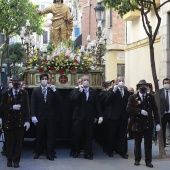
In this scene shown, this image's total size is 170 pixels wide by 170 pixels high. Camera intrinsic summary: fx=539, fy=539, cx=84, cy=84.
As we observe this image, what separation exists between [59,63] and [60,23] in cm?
223

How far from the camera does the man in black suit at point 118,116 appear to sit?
1275 cm

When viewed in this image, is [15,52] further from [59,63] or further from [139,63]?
[59,63]

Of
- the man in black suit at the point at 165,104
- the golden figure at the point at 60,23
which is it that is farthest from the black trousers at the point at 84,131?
the golden figure at the point at 60,23

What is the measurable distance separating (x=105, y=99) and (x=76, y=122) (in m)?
0.94

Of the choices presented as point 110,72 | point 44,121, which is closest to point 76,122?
point 44,121

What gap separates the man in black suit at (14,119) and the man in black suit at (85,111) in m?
1.64

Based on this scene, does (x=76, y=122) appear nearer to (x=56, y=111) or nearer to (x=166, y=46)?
(x=56, y=111)

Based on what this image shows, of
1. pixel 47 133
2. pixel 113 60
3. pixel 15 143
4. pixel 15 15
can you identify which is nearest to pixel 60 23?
pixel 47 133

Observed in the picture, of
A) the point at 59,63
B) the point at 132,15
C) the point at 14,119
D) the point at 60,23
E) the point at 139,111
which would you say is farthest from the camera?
the point at 132,15

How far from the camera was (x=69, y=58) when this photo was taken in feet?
46.2

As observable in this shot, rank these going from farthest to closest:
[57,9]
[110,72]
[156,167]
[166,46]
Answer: [110,72] → [166,46] → [57,9] → [156,167]

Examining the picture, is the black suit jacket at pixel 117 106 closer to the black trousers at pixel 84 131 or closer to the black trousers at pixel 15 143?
the black trousers at pixel 84 131

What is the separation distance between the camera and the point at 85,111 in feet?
41.4

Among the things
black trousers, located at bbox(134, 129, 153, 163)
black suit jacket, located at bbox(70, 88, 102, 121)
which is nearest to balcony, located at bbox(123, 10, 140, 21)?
black suit jacket, located at bbox(70, 88, 102, 121)
